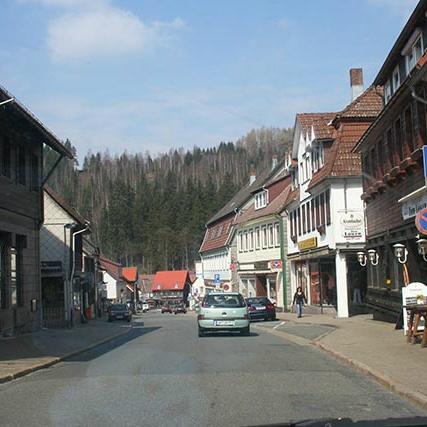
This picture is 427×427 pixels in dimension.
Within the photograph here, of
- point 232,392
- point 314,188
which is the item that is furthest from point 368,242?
point 232,392

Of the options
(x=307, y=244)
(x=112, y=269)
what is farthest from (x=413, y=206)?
(x=112, y=269)

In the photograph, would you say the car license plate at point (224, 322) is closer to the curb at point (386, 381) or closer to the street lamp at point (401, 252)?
the street lamp at point (401, 252)

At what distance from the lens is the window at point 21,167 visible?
25391 mm

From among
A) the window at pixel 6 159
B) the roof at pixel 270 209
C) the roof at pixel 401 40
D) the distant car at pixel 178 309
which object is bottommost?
the distant car at pixel 178 309

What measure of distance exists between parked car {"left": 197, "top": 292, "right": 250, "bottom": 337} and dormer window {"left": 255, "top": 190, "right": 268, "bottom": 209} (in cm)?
2963

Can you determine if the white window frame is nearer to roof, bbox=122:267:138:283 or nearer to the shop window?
the shop window

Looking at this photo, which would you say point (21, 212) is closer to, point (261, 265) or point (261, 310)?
point (261, 310)

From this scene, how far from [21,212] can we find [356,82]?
22210mm

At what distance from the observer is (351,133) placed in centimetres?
3350

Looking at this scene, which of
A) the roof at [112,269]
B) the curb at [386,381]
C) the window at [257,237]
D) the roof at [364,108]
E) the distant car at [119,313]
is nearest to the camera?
the curb at [386,381]

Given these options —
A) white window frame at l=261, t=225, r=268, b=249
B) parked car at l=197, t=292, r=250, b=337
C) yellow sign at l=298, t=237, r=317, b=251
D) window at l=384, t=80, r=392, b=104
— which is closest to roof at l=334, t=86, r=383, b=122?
window at l=384, t=80, r=392, b=104

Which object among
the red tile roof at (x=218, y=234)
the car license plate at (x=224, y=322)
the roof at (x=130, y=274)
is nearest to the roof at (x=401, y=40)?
the car license plate at (x=224, y=322)

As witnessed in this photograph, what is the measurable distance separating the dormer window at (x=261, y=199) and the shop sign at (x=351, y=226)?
2110cm

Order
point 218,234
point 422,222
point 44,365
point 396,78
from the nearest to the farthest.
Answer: point 422,222 → point 44,365 → point 396,78 → point 218,234
